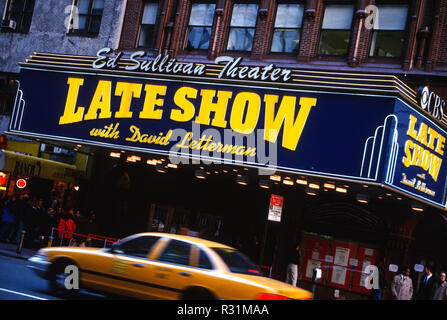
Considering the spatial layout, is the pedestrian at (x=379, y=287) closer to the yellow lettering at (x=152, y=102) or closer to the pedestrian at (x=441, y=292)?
the pedestrian at (x=441, y=292)

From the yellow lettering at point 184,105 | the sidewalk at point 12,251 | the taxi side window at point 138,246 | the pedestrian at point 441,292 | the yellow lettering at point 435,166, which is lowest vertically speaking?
the sidewalk at point 12,251

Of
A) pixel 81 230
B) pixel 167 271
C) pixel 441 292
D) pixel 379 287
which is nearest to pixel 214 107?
pixel 81 230

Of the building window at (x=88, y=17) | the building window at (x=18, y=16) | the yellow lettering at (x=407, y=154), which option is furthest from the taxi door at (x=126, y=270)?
the building window at (x=18, y=16)

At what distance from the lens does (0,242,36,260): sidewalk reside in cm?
2077

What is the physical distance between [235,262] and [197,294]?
1.08 m

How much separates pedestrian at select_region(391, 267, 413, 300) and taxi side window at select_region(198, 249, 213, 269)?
29.2 feet

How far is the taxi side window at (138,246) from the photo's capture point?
11906 mm

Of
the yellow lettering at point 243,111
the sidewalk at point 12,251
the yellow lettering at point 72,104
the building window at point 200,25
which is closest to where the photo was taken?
the yellow lettering at point 243,111

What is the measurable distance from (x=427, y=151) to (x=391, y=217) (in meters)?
3.20

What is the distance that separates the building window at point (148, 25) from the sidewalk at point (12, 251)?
32.5 ft

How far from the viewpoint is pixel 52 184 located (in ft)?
92.4

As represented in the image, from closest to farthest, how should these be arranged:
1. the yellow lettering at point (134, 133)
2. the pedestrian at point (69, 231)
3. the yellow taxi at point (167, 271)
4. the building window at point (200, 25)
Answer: the yellow taxi at point (167, 271), the yellow lettering at point (134, 133), the pedestrian at point (69, 231), the building window at point (200, 25)

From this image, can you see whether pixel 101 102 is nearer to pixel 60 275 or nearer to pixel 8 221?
pixel 8 221
